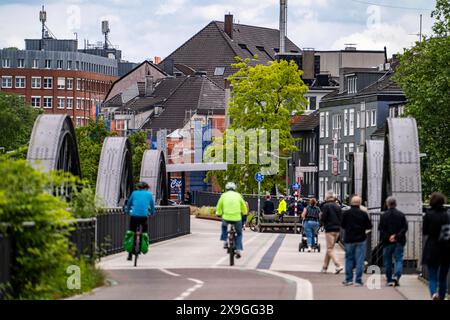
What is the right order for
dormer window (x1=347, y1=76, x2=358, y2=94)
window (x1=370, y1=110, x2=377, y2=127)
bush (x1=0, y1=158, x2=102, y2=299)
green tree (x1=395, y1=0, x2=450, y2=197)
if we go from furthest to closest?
dormer window (x1=347, y1=76, x2=358, y2=94) < window (x1=370, y1=110, x2=377, y2=127) < green tree (x1=395, y1=0, x2=450, y2=197) < bush (x1=0, y1=158, x2=102, y2=299)

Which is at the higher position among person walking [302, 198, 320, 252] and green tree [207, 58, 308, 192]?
green tree [207, 58, 308, 192]

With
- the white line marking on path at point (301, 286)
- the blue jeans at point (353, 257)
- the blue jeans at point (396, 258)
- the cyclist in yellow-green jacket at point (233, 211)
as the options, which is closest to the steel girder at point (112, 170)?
the cyclist in yellow-green jacket at point (233, 211)

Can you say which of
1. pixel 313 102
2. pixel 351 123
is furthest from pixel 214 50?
pixel 351 123

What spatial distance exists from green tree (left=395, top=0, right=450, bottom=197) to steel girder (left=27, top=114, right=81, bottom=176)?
58748mm

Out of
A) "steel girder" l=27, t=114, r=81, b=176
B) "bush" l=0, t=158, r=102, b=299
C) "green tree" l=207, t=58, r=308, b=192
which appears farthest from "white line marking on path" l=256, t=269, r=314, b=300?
"green tree" l=207, t=58, r=308, b=192

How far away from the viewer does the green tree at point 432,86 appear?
325ft

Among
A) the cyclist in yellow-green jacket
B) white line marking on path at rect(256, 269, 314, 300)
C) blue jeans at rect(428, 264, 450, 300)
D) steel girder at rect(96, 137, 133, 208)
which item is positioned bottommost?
white line marking on path at rect(256, 269, 314, 300)

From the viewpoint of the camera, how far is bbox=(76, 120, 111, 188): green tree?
369 ft

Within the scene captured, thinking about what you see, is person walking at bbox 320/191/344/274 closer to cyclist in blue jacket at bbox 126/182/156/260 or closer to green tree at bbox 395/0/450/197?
cyclist in blue jacket at bbox 126/182/156/260

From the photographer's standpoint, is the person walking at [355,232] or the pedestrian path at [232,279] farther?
the person walking at [355,232]

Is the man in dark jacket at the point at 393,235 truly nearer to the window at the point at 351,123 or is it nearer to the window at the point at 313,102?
the window at the point at 351,123

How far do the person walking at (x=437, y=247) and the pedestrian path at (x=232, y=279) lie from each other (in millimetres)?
998

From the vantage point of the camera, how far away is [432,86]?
3917 inches
